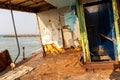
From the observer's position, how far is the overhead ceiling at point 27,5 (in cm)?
873

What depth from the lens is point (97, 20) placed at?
749 cm

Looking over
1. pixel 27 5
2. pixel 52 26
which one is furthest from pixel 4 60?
pixel 52 26

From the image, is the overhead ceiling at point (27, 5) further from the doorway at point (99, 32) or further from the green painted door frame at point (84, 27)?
the green painted door frame at point (84, 27)

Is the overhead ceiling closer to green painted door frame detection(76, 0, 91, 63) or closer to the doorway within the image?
the doorway

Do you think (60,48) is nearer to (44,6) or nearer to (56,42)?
(56,42)

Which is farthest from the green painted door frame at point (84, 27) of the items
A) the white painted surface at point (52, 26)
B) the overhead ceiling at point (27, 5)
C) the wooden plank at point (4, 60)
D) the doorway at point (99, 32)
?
the wooden plank at point (4, 60)

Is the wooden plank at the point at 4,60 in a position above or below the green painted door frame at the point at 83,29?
below

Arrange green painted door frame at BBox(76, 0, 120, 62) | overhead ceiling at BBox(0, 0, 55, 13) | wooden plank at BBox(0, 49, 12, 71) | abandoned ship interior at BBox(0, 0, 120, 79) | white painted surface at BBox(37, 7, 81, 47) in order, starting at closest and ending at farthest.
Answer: green painted door frame at BBox(76, 0, 120, 62)
abandoned ship interior at BBox(0, 0, 120, 79)
overhead ceiling at BBox(0, 0, 55, 13)
wooden plank at BBox(0, 49, 12, 71)
white painted surface at BBox(37, 7, 81, 47)

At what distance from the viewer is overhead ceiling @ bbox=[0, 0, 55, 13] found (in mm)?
8727

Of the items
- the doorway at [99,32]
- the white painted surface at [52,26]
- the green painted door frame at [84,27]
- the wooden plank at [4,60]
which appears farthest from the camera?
the white painted surface at [52,26]

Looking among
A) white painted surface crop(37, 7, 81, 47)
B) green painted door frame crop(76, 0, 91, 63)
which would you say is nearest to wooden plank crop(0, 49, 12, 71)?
white painted surface crop(37, 7, 81, 47)

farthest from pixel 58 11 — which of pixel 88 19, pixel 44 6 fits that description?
pixel 88 19

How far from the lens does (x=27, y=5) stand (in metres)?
10.1

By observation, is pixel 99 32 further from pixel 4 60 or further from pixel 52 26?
pixel 4 60
